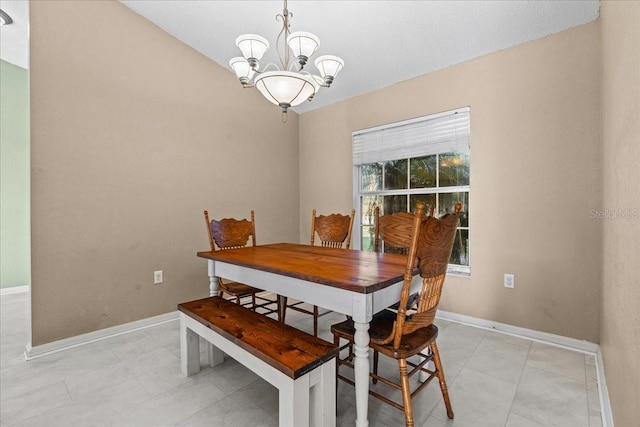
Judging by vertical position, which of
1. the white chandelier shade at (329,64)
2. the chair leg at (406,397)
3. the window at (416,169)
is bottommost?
the chair leg at (406,397)

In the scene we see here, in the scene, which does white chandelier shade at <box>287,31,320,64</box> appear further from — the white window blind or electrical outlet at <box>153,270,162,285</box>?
electrical outlet at <box>153,270,162,285</box>

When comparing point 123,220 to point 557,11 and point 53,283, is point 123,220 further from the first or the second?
point 557,11

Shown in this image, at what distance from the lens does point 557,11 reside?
2.11m

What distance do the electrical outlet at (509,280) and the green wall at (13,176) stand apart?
208 inches

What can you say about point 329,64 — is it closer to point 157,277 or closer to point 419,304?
point 419,304

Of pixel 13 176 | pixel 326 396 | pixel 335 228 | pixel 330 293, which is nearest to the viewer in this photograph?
pixel 326 396

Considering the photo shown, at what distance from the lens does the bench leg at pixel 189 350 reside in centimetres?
190

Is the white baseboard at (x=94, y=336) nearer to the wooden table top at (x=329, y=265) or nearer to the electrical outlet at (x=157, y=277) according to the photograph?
the electrical outlet at (x=157, y=277)

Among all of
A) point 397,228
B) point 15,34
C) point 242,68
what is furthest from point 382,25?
point 15,34

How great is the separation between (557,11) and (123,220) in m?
3.82

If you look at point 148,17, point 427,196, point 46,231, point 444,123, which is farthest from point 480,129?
point 46,231

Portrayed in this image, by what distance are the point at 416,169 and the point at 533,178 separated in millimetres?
1052

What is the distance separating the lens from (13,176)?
3680mm

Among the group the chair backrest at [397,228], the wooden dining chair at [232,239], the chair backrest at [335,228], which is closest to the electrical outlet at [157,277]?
the wooden dining chair at [232,239]
